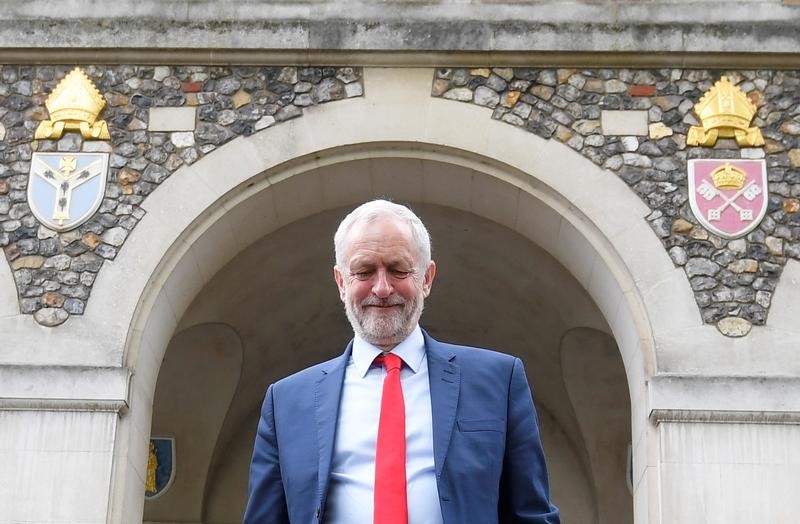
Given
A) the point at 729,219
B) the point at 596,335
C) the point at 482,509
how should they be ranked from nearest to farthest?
the point at 482,509 < the point at 729,219 < the point at 596,335

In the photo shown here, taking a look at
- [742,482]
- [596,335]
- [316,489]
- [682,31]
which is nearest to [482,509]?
[316,489]

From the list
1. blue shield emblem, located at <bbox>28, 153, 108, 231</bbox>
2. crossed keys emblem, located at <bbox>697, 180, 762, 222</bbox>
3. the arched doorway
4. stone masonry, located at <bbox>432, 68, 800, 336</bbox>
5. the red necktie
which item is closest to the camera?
the red necktie

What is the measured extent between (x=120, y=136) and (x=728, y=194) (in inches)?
148

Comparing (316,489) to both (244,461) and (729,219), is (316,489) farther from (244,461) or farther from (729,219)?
(244,461)

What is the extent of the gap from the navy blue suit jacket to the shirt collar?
0.10 ft

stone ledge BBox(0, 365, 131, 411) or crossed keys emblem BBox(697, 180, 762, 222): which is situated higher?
crossed keys emblem BBox(697, 180, 762, 222)

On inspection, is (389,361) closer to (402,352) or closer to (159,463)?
(402,352)

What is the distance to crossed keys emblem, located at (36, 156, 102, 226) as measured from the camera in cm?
897

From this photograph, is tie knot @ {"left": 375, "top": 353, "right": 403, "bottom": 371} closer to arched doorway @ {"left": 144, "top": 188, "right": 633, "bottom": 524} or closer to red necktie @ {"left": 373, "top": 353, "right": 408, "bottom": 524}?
red necktie @ {"left": 373, "top": 353, "right": 408, "bottom": 524}

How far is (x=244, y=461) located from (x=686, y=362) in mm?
5613

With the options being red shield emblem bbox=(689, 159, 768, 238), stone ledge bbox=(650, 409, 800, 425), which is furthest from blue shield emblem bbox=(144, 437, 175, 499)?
red shield emblem bbox=(689, 159, 768, 238)

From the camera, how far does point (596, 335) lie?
11.8 m

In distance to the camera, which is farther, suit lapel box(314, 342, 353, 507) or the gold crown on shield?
the gold crown on shield

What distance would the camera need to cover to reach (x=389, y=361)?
12.3 ft
